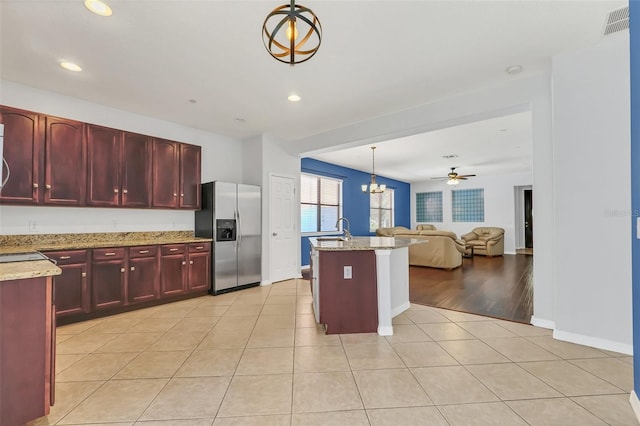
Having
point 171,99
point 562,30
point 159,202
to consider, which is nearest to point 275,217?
point 159,202

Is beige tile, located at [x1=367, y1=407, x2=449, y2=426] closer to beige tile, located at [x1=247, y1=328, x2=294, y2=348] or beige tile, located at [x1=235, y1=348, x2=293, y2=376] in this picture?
beige tile, located at [x1=235, y1=348, x2=293, y2=376]

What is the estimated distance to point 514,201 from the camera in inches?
381

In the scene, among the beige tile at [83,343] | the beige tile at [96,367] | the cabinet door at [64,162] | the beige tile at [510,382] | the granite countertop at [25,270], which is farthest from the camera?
the cabinet door at [64,162]

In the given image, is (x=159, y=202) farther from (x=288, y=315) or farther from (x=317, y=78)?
(x=317, y=78)

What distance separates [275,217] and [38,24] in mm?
3769

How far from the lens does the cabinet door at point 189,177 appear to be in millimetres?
4551

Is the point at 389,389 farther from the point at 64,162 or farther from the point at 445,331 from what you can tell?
the point at 64,162

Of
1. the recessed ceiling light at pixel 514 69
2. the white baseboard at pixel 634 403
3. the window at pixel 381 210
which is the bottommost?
the white baseboard at pixel 634 403

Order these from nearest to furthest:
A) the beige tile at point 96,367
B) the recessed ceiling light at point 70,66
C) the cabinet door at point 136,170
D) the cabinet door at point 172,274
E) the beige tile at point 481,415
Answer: the beige tile at point 481,415 → the beige tile at point 96,367 → the recessed ceiling light at point 70,66 → the cabinet door at point 136,170 → the cabinet door at point 172,274

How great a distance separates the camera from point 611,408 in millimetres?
Answer: 1786

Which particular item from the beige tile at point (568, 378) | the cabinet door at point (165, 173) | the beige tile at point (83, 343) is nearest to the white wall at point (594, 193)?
the beige tile at point (568, 378)

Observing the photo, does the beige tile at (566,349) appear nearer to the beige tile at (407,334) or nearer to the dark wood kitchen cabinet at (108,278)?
the beige tile at (407,334)

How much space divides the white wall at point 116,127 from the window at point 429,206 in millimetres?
8436

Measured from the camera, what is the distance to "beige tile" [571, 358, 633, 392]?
2049 millimetres
